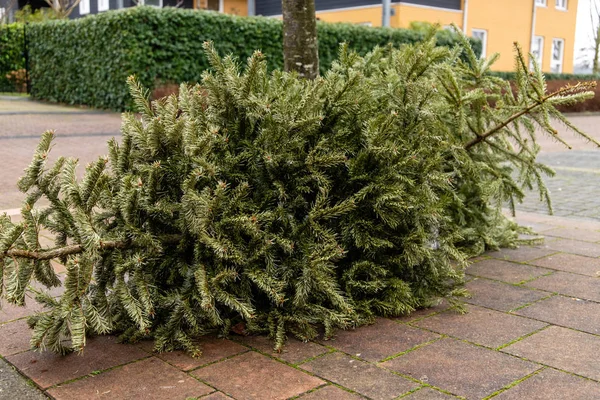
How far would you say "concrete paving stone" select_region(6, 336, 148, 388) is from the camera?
3039mm

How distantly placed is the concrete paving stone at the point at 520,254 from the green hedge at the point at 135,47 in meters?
8.99

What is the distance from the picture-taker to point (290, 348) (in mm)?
3375

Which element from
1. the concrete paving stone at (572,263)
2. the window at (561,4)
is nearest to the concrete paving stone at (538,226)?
the concrete paving stone at (572,263)

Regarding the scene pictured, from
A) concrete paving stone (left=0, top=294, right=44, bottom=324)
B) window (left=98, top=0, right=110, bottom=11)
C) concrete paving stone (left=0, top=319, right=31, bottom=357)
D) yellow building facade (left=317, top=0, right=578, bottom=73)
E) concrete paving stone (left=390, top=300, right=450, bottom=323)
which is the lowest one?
concrete paving stone (left=0, top=294, right=44, bottom=324)

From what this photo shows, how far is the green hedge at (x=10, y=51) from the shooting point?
62.1ft

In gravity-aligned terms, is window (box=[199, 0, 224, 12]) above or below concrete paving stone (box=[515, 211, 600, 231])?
above

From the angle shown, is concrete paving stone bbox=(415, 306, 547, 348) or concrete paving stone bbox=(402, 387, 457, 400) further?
concrete paving stone bbox=(415, 306, 547, 348)

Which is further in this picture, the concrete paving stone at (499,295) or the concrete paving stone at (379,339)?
the concrete paving stone at (499,295)

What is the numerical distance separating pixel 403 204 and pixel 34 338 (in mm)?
1949

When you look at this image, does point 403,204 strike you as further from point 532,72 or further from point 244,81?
point 532,72

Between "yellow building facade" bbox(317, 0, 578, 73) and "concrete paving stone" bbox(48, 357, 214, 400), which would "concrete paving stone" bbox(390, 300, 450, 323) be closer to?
"concrete paving stone" bbox(48, 357, 214, 400)

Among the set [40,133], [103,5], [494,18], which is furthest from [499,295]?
[103,5]

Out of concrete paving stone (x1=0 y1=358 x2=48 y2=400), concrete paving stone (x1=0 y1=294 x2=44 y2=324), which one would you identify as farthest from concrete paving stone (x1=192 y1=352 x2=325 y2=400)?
concrete paving stone (x1=0 y1=294 x2=44 y2=324)

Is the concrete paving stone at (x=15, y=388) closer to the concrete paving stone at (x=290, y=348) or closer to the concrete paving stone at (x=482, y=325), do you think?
the concrete paving stone at (x=290, y=348)
